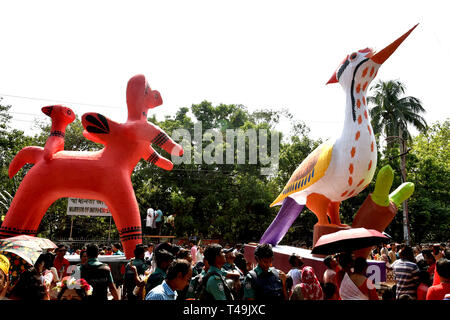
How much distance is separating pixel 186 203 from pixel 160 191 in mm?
2497

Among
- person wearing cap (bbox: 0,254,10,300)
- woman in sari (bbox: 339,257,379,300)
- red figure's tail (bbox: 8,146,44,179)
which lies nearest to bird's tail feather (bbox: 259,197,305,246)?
woman in sari (bbox: 339,257,379,300)

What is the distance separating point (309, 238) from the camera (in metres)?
24.2

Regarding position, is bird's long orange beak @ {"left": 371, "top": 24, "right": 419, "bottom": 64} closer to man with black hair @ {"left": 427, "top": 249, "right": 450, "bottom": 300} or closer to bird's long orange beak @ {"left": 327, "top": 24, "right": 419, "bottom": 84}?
bird's long orange beak @ {"left": 327, "top": 24, "right": 419, "bottom": 84}

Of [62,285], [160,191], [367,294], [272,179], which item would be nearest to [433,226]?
[272,179]

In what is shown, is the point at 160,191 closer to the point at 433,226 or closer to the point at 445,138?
the point at 433,226

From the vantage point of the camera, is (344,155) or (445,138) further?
(445,138)

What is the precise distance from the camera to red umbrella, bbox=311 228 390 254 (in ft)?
15.3

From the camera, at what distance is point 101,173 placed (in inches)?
320

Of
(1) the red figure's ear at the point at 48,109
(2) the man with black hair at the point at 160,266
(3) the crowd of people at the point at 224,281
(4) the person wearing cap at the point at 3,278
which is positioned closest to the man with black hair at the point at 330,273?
(3) the crowd of people at the point at 224,281

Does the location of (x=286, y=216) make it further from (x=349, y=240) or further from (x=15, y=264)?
(x=15, y=264)
